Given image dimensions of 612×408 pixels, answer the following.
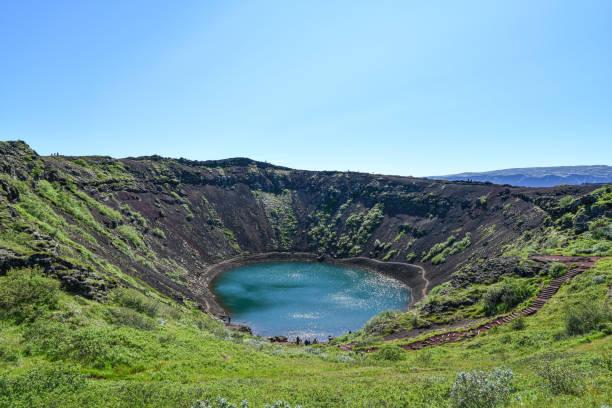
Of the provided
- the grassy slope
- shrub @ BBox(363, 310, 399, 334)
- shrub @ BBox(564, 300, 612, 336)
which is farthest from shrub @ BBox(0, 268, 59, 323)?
shrub @ BBox(564, 300, 612, 336)

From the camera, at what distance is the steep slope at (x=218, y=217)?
3881 cm

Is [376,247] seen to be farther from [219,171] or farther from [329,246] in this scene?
[219,171]

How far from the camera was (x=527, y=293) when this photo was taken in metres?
36.6

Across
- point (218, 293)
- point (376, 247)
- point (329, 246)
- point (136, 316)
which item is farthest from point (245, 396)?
point (329, 246)

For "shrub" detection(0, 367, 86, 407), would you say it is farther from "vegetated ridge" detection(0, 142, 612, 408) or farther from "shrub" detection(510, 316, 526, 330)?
"shrub" detection(510, 316, 526, 330)

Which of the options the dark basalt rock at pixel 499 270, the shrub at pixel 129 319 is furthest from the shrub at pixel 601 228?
the shrub at pixel 129 319

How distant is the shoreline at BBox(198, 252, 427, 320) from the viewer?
218ft

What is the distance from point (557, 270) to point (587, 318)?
1802 cm

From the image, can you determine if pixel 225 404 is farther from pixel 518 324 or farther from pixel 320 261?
pixel 320 261

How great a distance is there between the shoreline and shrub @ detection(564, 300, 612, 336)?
42.8 metres

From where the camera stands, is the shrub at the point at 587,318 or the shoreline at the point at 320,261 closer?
the shrub at the point at 587,318

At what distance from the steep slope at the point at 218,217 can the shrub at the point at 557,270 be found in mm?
20298

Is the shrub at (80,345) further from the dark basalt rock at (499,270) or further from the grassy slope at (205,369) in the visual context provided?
the dark basalt rock at (499,270)

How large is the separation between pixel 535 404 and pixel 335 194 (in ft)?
→ 408
